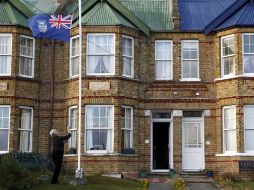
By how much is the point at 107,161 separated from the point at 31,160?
3.40 metres

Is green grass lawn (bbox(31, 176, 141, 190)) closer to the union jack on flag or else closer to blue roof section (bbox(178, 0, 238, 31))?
the union jack on flag

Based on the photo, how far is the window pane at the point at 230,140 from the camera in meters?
25.2

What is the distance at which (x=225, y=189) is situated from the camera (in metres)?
21.9

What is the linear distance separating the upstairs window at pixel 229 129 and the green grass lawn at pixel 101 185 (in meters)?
5.02

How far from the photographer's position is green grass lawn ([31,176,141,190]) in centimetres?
1989

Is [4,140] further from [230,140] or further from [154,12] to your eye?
[230,140]

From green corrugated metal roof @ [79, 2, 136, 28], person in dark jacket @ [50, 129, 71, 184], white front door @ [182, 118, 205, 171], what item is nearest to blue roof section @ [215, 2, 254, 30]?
green corrugated metal roof @ [79, 2, 136, 28]

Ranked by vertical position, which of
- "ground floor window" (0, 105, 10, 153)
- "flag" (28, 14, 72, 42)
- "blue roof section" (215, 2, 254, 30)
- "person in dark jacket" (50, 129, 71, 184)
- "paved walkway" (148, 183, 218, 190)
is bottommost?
"paved walkway" (148, 183, 218, 190)

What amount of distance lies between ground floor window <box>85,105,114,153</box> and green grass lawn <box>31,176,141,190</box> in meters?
2.58

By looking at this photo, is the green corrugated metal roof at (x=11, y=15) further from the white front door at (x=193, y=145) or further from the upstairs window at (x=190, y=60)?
the white front door at (x=193, y=145)

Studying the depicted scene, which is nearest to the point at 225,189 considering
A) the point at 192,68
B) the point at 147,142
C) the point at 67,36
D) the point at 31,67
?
the point at 147,142

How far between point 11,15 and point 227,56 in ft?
34.2

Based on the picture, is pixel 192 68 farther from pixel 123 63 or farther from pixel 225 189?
pixel 225 189

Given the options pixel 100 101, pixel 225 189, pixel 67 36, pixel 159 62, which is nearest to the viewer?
pixel 225 189
